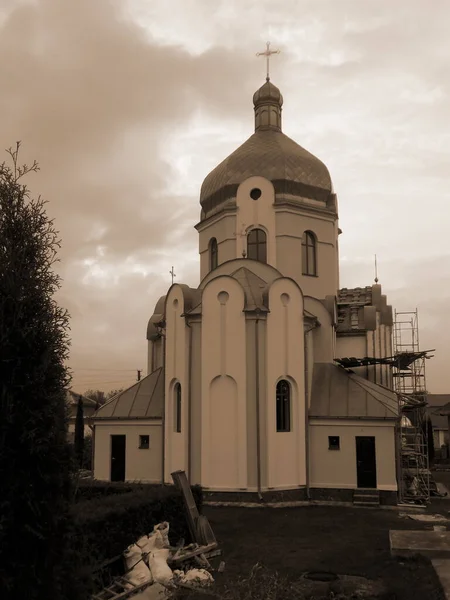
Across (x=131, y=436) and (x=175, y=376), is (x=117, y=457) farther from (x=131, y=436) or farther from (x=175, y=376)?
(x=175, y=376)

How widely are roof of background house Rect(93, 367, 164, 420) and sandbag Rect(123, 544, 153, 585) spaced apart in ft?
36.4

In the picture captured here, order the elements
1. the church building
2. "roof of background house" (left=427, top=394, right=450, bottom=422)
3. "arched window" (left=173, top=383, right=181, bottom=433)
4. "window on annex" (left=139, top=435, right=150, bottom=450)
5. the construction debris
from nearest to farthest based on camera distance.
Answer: the construction debris, the church building, "arched window" (left=173, top=383, right=181, bottom=433), "window on annex" (left=139, top=435, right=150, bottom=450), "roof of background house" (left=427, top=394, right=450, bottom=422)

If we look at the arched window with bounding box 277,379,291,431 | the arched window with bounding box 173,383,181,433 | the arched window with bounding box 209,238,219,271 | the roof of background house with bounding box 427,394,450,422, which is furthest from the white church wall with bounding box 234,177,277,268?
the roof of background house with bounding box 427,394,450,422

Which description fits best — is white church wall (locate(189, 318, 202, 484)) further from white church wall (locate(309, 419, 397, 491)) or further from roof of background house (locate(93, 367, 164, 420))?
white church wall (locate(309, 419, 397, 491))

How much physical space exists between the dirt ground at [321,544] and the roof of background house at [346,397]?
3.02 meters

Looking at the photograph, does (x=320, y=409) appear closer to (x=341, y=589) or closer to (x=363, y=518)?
(x=363, y=518)

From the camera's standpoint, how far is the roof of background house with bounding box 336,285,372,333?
80.6 feet


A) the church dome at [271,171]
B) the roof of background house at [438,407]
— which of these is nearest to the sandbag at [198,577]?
the church dome at [271,171]

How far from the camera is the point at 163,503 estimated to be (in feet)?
40.4

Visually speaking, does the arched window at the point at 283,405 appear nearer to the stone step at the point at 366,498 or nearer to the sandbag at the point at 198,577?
the stone step at the point at 366,498

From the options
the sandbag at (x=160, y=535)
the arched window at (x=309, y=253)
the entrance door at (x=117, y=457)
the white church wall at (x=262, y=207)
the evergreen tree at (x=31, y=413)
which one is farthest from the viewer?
the arched window at (x=309, y=253)

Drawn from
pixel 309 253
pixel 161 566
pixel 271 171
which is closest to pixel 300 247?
pixel 309 253

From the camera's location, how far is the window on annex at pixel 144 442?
21.9m

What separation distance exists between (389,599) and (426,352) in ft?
50.3
